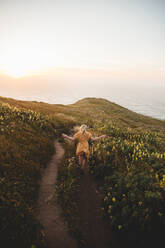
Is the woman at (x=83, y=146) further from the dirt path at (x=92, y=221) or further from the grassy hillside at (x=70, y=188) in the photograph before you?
the dirt path at (x=92, y=221)

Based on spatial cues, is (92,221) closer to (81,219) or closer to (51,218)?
(81,219)

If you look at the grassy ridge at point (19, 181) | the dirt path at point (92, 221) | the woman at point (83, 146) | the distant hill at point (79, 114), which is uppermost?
the distant hill at point (79, 114)

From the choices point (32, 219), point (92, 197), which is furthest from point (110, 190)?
point (32, 219)

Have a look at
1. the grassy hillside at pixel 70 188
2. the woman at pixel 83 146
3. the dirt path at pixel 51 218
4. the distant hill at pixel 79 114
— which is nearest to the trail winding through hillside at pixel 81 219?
the dirt path at pixel 51 218

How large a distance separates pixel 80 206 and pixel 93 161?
254 centimetres

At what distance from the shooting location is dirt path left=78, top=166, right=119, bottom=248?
158 inches

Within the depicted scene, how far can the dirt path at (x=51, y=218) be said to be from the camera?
3.91m

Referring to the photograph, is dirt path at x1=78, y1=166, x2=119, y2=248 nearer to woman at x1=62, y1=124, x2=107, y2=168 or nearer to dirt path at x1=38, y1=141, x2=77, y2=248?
dirt path at x1=38, y1=141, x2=77, y2=248

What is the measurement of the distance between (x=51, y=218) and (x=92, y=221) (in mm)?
1444

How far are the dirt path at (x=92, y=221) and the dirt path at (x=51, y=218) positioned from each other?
541 mm

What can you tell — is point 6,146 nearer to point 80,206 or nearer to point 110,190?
point 80,206

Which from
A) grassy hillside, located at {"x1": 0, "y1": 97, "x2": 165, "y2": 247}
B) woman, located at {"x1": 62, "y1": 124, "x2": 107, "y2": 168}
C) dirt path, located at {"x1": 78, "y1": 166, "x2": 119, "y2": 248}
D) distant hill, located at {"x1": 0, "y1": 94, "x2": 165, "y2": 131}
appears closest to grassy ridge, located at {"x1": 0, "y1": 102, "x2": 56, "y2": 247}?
grassy hillside, located at {"x1": 0, "y1": 97, "x2": 165, "y2": 247}

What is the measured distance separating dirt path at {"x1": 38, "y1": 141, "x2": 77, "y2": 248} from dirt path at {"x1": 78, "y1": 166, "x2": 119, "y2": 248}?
54 centimetres

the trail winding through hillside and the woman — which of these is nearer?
the trail winding through hillside
